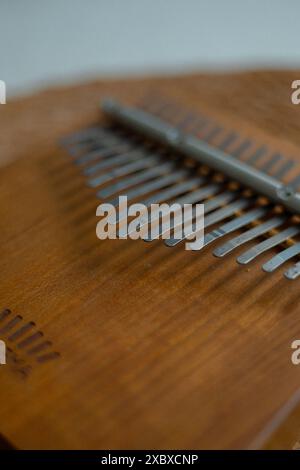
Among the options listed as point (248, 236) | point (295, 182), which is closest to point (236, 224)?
point (248, 236)

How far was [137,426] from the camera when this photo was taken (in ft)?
2.28

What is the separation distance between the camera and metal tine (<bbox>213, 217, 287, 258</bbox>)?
34.3 inches

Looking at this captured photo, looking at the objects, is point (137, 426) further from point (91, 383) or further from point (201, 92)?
point (201, 92)

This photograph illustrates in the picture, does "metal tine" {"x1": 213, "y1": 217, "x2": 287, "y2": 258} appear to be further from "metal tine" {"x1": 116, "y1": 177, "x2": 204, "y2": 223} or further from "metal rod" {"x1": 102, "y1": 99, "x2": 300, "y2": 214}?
"metal tine" {"x1": 116, "y1": 177, "x2": 204, "y2": 223}

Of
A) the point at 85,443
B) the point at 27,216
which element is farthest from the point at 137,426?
the point at 27,216

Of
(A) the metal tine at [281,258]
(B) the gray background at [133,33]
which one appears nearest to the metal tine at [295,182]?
(A) the metal tine at [281,258]

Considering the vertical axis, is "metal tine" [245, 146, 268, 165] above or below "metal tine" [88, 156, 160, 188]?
above

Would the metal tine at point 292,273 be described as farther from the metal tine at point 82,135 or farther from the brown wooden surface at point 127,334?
the metal tine at point 82,135

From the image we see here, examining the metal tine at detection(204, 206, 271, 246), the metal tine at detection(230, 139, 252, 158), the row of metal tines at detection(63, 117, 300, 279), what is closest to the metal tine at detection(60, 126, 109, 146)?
the row of metal tines at detection(63, 117, 300, 279)

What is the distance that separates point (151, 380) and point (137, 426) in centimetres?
6

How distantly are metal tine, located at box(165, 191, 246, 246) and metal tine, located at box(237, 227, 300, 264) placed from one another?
79mm

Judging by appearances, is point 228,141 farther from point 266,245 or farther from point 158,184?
point 266,245

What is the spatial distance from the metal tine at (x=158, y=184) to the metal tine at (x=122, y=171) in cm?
4

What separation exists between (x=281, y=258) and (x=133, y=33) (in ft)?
4.32
